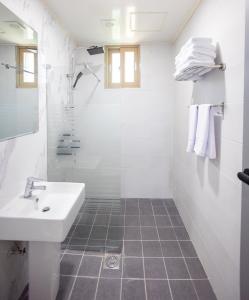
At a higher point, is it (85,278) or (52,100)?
(52,100)

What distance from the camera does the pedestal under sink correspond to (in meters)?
1.34

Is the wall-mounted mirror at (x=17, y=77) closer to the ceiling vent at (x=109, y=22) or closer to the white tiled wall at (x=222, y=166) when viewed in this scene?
the ceiling vent at (x=109, y=22)

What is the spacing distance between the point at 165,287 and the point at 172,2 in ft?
8.39

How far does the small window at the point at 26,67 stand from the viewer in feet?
5.76

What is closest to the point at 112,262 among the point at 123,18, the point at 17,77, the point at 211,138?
the point at 211,138

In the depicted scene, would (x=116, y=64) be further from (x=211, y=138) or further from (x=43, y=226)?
(x=43, y=226)

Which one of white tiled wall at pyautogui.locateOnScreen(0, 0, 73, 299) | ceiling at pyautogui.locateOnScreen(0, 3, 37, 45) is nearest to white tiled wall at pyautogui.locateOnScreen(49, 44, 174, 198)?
white tiled wall at pyautogui.locateOnScreen(0, 0, 73, 299)

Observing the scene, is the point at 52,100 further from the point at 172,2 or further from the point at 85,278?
the point at 85,278

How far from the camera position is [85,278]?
1935 millimetres

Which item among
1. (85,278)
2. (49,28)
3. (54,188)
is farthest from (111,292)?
(49,28)

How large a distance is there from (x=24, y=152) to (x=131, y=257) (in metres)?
1.38

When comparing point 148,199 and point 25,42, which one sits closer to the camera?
point 25,42

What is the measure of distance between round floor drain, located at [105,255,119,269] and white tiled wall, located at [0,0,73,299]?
701mm

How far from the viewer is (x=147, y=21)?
2.71 meters
